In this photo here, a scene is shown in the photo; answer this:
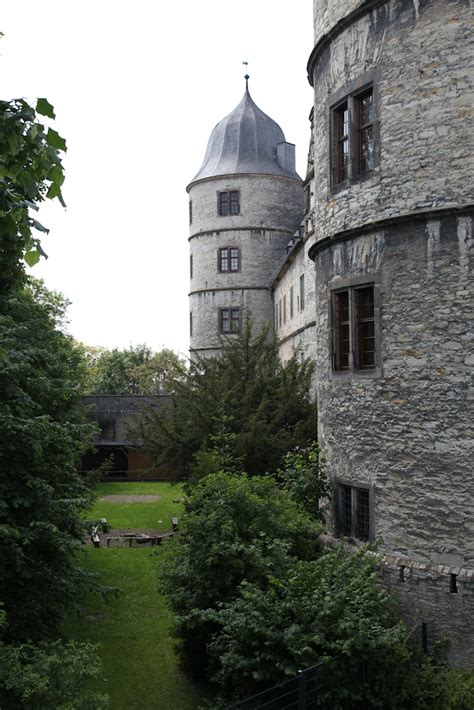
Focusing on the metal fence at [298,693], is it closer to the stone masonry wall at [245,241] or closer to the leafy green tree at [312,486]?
the leafy green tree at [312,486]

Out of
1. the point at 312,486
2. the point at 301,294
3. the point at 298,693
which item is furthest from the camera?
the point at 301,294

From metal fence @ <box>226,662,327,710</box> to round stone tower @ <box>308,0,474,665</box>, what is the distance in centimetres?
249

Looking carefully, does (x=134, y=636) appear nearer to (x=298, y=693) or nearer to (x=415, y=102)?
(x=298, y=693)

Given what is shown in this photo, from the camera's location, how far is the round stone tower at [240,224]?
39.7 metres

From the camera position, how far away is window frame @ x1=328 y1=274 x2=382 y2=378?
12281mm

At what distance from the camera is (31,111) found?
5.06 m

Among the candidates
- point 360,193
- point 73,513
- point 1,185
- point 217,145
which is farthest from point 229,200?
point 1,185

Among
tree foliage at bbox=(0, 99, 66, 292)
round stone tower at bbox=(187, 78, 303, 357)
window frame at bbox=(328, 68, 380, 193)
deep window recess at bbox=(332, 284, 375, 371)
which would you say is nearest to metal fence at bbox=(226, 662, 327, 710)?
deep window recess at bbox=(332, 284, 375, 371)

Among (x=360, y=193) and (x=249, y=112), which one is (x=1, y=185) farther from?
(x=249, y=112)

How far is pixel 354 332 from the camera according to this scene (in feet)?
42.4

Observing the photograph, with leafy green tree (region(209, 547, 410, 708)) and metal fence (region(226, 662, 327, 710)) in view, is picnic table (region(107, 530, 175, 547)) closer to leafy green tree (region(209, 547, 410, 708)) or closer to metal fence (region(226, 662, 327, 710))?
leafy green tree (region(209, 547, 410, 708))

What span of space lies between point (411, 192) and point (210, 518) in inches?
246

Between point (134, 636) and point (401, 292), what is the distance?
8289 millimetres

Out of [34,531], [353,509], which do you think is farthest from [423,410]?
[34,531]
